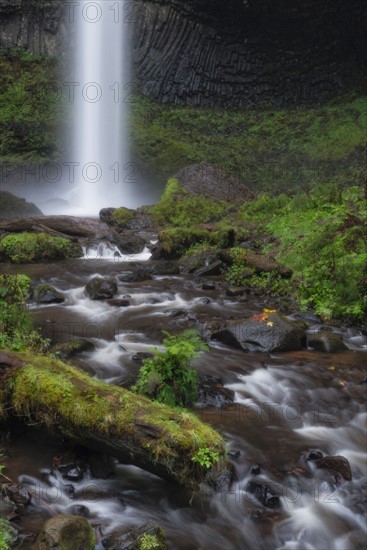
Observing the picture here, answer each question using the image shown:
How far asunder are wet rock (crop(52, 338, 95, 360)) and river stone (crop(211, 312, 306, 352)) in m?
1.82

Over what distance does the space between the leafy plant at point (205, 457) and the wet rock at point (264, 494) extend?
2.35 feet

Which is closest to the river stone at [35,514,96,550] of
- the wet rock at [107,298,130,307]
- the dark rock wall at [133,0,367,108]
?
the wet rock at [107,298,130,307]

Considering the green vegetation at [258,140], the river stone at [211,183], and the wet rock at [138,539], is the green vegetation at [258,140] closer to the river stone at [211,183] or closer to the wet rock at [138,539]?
the river stone at [211,183]

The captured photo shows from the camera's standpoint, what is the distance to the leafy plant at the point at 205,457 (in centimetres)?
368

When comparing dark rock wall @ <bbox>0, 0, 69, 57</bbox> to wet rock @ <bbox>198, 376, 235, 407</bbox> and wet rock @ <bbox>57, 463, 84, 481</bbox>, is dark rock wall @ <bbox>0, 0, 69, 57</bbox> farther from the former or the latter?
wet rock @ <bbox>57, 463, 84, 481</bbox>

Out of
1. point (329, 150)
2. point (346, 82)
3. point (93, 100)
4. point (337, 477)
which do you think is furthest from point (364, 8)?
point (337, 477)

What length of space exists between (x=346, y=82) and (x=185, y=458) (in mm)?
29047

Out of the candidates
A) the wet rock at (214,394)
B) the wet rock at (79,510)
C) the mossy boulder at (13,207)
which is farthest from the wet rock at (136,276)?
the mossy boulder at (13,207)

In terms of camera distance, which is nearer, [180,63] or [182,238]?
[182,238]

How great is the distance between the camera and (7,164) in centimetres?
2459

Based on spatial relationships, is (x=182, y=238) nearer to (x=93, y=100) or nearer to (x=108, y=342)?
(x=108, y=342)

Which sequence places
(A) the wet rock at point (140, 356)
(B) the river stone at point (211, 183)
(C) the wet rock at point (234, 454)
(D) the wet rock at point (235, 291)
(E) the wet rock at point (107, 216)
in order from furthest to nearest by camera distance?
1. (B) the river stone at point (211, 183)
2. (E) the wet rock at point (107, 216)
3. (D) the wet rock at point (235, 291)
4. (A) the wet rock at point (140, 356)
5. (C) the wet rock at point (234, 454)

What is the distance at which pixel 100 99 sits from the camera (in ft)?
93.0

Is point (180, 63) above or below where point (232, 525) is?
above
